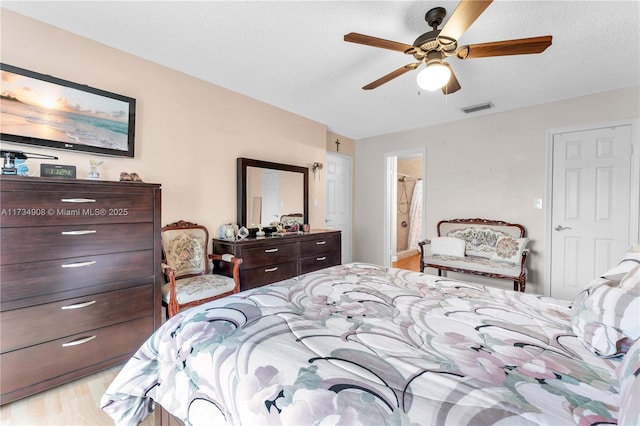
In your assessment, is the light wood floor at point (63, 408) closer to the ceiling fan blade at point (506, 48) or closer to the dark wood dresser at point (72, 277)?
the dark wood dresser at point (72, 277)

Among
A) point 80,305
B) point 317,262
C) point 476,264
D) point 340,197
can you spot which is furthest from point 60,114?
point 476,264

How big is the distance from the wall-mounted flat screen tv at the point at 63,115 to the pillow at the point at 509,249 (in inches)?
166

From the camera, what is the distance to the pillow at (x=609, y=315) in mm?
912

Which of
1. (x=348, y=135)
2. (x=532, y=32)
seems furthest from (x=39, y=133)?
(x=348, y=135)

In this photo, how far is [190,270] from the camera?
2.70 m

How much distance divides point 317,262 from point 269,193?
1.08m

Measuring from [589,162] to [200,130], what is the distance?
14.6 ft

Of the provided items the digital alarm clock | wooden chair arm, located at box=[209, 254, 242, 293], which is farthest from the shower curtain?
the digital alarm clock

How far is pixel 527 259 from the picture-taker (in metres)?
3.61

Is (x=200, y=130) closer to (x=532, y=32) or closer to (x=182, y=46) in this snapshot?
(x=182, y=46)

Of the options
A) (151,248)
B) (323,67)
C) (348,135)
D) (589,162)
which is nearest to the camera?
(151,248)

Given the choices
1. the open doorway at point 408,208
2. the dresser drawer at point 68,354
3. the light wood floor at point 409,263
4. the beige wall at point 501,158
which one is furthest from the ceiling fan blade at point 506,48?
the open doorway at point 408,208

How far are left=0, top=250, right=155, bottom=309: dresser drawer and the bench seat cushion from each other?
10.9ft

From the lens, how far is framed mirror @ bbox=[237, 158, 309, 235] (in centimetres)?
322
